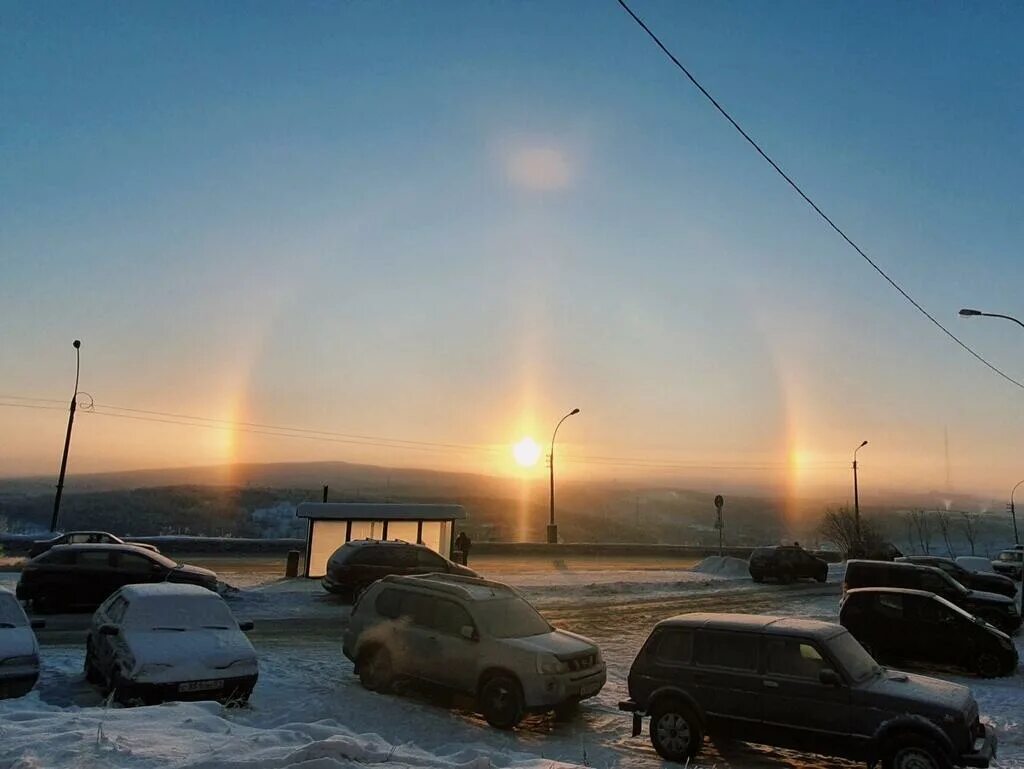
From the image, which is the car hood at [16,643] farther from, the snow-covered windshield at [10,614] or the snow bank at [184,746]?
the snow bank at [184,746]

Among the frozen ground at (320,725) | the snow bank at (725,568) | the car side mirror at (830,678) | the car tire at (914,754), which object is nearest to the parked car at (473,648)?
the frozen ground at (320,725)

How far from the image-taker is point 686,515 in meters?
166

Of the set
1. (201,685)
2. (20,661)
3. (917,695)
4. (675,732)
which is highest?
(917,695)

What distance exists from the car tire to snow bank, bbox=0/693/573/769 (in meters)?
3.86

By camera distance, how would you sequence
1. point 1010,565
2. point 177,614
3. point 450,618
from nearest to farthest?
point 177,614, point 450,618, point 1010,565

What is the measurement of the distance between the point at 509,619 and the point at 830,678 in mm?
4518

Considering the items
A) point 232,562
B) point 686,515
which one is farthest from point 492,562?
point 686,515

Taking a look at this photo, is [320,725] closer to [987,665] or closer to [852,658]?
[852,658]

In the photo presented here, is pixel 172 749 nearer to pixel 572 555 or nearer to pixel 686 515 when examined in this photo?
pixel 572 555

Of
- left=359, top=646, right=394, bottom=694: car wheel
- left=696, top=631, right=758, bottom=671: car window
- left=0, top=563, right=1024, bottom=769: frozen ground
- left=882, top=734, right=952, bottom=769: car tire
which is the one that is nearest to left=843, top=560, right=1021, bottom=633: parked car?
left=0, top=563, right=1024, bottom=769: frozen ground

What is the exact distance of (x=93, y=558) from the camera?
61.0 ft

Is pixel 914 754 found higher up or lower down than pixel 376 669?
higher up

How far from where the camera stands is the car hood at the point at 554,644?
399 inches

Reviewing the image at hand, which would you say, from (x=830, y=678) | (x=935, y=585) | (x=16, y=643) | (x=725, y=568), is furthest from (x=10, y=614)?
(x=725, y=568)
